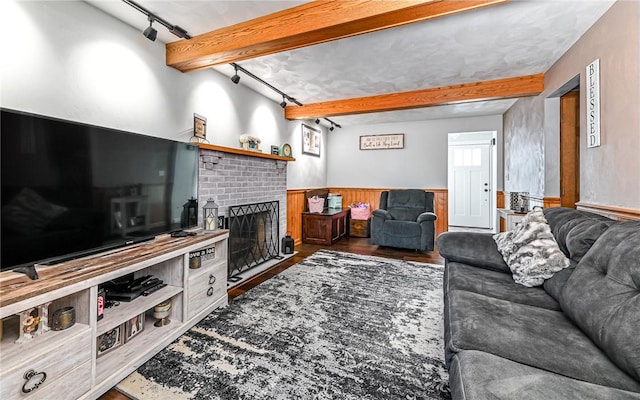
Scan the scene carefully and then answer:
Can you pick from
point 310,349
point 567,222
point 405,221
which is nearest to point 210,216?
point 310,349

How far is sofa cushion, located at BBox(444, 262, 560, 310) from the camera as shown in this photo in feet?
4.80

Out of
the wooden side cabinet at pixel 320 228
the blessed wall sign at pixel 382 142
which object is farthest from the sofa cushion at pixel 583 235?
the blessed wall sign at pixel 382 142

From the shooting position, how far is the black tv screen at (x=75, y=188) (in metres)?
1.18

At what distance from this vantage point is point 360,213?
5.25 m

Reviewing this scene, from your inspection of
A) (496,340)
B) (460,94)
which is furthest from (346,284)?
(460,94)

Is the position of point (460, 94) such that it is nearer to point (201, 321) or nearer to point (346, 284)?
point (346, 284)

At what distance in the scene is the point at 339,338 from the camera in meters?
1.81

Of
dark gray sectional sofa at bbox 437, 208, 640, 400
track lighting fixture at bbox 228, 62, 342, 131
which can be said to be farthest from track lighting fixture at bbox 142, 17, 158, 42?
dark gray sectional sofa at bbox 437, 208, 640, 400

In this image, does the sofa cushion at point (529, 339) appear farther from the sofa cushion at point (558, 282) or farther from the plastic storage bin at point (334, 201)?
the plastic storage bin at point (334, 201)

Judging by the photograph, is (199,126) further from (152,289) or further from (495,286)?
(495,286)

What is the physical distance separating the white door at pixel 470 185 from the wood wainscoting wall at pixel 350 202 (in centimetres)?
82

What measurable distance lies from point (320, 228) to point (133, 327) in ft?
10.5

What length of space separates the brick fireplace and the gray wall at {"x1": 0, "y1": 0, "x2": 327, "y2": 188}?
30 cm

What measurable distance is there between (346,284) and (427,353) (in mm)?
1163
